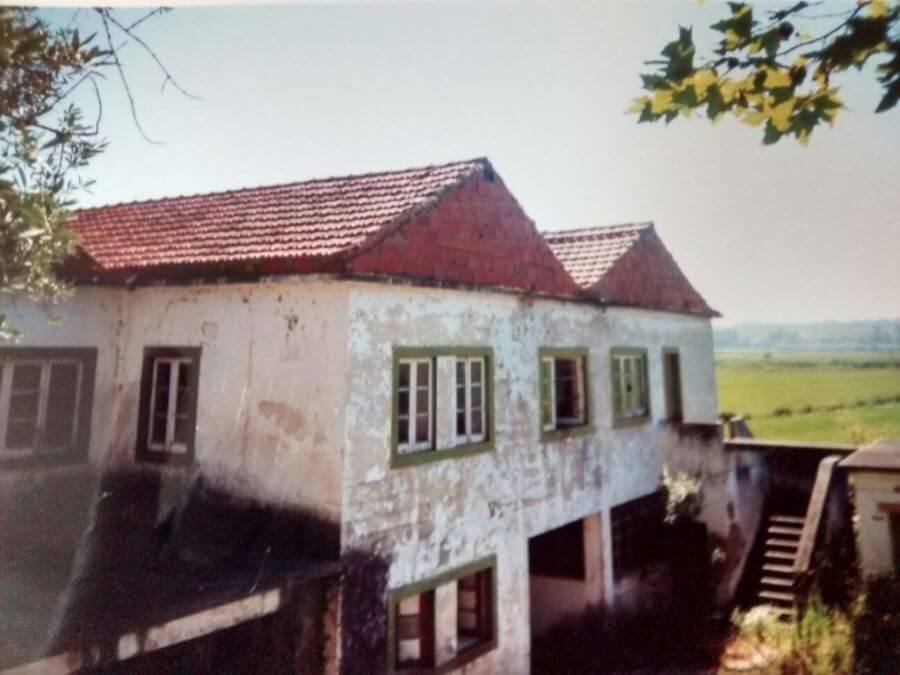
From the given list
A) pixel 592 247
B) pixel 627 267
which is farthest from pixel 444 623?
pixel 592 247

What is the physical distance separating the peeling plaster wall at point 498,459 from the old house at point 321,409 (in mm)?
31

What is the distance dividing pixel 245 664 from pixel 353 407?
103 inches

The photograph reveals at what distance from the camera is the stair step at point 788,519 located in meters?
11.6

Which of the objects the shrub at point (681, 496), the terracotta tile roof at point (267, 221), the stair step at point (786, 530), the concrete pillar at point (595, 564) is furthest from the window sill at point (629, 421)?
the terracotta tile roof at point (267, 221)

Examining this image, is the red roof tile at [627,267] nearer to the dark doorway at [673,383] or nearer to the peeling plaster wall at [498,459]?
the peeling plaster wall at [498,459]

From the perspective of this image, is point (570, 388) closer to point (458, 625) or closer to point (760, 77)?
point (458, 625)

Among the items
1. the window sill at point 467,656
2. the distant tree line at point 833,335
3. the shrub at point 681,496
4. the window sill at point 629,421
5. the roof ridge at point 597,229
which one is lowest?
the window sill at point 467,656

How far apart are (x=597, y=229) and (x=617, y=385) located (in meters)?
3.41

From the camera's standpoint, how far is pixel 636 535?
1086 cm

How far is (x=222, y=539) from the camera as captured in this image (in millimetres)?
6156

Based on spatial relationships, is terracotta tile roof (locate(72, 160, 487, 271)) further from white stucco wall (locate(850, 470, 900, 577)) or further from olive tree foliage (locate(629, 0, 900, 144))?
white stucco wall (locate(850, 470, 900, 577))

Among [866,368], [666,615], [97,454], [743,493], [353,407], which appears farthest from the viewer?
[743,493]

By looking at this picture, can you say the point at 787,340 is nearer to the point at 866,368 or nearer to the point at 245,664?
the point at 866,368

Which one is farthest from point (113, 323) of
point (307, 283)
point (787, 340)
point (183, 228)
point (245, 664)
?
point (787, 340)
